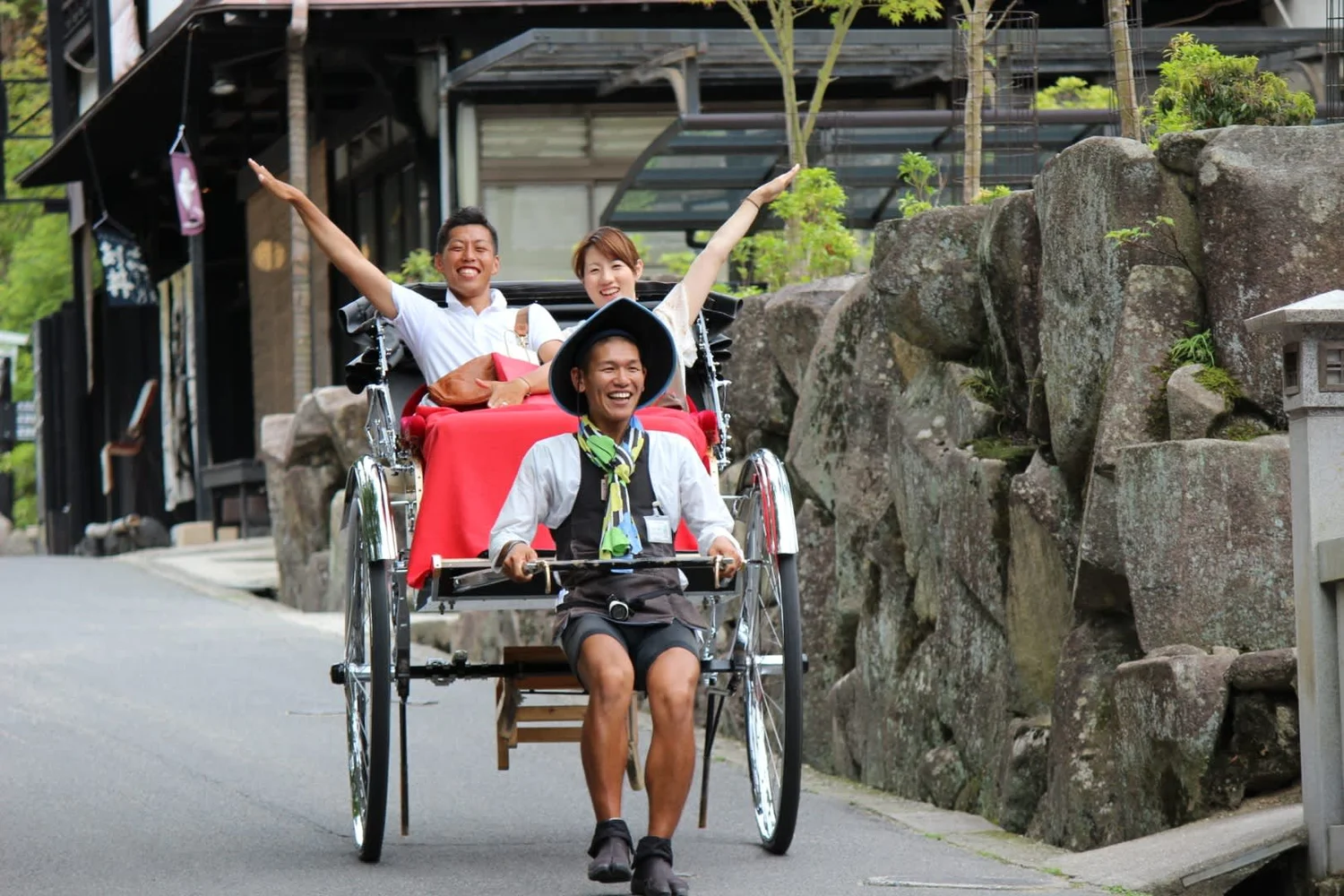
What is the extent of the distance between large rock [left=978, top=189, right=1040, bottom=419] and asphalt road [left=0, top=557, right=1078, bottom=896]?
2.04m

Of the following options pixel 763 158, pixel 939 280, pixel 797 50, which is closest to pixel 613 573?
pixel 939 280

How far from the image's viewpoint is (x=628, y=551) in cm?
639

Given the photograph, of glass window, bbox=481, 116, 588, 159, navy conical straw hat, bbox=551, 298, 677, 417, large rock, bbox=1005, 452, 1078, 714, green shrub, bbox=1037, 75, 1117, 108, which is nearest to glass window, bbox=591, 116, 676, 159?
glass window, bbox=481, 116, 588, 159

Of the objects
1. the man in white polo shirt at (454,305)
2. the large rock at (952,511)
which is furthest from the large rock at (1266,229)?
the man in white polo shirt at (454,305)

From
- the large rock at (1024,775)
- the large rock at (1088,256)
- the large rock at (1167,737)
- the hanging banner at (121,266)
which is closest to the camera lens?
the large rock at (1167,737)

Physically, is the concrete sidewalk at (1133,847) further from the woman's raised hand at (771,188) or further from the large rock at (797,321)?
the woman's raised hand at (771,188)

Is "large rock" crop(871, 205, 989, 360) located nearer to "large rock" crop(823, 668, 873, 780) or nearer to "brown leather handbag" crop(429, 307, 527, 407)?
"large rock" crop(823, 668, 873, 780)

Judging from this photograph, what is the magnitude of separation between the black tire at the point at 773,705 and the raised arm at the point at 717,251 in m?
0.85

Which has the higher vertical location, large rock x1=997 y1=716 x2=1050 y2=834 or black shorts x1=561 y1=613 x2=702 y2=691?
black shorts x1=561 y1=613 x2=702 y2=691

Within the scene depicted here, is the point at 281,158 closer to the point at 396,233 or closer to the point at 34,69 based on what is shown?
the point at 396,233

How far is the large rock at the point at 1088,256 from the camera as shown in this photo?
27.3 feet

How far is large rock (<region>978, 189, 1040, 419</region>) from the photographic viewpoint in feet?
30.7

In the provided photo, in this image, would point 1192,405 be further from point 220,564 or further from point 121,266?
point 121,266

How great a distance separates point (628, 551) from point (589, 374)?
1.78 feet
